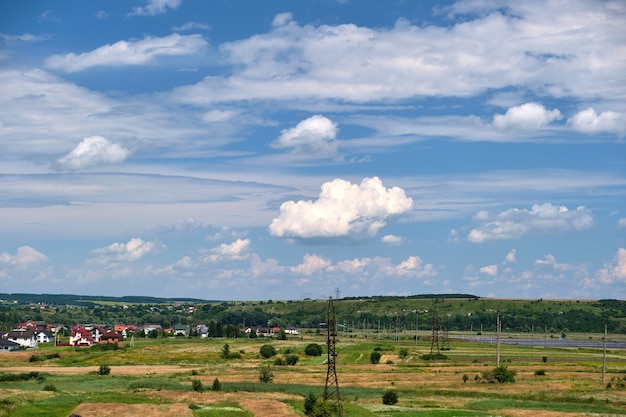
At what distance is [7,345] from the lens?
580 feet

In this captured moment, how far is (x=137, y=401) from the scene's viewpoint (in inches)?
2859

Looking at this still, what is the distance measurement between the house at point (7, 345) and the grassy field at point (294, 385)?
24.1 meters

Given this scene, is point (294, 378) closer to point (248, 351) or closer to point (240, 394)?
point (240, 394)

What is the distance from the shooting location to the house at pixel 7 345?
17550 centimetres

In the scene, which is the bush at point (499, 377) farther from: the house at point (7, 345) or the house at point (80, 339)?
the house at point (80, 339)

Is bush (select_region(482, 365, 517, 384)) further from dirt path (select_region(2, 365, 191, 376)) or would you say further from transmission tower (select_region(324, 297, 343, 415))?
dirt path (select_region(2, 365, 191, 376))

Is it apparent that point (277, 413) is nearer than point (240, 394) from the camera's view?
Yes

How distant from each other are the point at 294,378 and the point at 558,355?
76737mm

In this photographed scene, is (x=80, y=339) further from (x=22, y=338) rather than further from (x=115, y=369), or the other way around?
(x=115, y=369)

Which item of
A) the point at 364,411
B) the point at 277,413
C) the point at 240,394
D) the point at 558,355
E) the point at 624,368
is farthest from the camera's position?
the point at 558,355

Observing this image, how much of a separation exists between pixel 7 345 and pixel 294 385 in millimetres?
109511

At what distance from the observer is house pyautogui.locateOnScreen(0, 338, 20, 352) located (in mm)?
175500

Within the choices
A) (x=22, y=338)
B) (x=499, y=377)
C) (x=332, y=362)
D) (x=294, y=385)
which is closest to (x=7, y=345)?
(x=22, y=338)

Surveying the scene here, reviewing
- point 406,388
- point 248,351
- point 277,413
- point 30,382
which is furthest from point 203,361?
point 277,413
